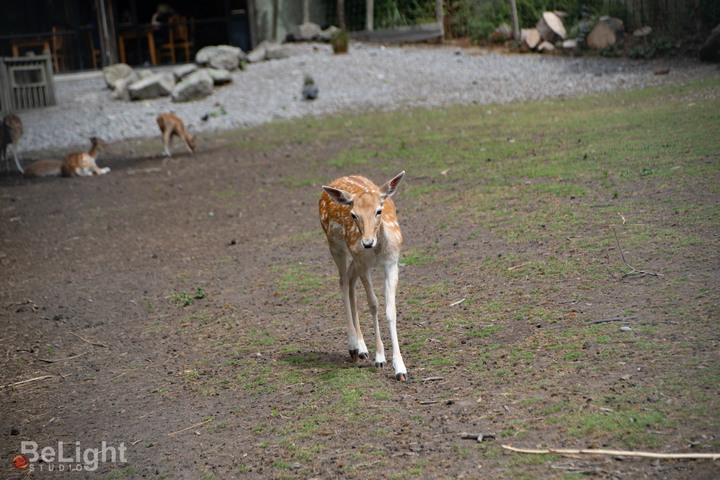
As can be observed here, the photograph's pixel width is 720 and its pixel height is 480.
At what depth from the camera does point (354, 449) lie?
4.12 meters

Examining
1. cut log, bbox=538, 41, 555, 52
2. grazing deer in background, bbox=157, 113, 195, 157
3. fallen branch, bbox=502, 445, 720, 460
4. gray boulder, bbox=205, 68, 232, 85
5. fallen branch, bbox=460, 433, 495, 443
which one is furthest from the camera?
cut log, bbox=538, 41, 555, 52

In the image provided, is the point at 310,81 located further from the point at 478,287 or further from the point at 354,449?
the point at 354,449

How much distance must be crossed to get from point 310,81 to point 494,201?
36.7ft

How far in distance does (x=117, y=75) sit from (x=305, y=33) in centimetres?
648

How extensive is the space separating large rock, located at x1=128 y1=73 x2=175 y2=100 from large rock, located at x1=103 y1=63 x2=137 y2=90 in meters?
1.18

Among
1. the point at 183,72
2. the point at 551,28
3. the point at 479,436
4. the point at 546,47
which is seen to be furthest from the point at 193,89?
the point at 479,436

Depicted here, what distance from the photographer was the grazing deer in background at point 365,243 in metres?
4.96

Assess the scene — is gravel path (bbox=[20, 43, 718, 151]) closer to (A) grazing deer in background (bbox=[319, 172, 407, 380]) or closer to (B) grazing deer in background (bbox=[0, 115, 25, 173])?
(B) grazing deer in background (bbox=[0, 115, 25, 173])

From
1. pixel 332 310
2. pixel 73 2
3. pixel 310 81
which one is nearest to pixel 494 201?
pixel 332 310

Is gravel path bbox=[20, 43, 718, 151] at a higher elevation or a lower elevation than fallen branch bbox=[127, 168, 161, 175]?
higher

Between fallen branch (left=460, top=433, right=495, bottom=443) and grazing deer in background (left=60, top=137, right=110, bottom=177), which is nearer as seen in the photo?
fallen branch (left=460, top=433, right=495, bottom=443)

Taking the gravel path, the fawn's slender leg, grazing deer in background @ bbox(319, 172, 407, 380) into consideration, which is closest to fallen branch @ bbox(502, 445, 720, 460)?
the fawn's slender leg

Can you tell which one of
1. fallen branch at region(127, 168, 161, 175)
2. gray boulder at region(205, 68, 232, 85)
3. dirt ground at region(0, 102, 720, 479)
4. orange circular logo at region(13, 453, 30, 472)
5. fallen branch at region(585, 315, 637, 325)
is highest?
gray boulder at region(205, 68, 232, 85)

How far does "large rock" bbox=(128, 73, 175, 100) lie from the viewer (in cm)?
2047
